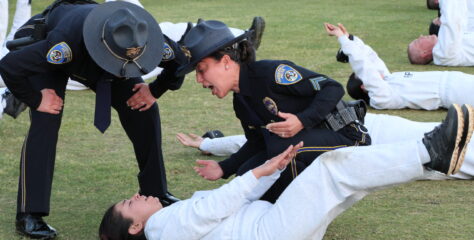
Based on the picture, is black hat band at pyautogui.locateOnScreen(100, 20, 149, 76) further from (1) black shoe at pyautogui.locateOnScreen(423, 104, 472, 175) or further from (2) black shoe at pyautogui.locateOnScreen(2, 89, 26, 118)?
(2) black shoe at pyautogui.locateOnScreen(2, 89, 26, 118)

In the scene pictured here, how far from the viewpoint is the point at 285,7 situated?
1473 cm

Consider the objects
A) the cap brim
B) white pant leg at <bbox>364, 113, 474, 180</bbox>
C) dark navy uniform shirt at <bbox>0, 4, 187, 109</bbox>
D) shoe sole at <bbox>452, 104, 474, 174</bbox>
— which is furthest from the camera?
white pant leg at <bbox>364, 113, 474, 180</bbox>

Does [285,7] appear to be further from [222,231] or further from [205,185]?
[222,231]

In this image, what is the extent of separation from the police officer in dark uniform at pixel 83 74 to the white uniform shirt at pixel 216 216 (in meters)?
0.77

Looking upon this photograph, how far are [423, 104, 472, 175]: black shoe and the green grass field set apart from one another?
2.41 ft

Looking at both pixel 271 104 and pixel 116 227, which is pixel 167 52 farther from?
pixel 116 227

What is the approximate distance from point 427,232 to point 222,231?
40.8 inches

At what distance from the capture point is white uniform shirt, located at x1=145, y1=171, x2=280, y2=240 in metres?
3.91

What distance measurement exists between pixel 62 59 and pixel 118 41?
30 centimetres

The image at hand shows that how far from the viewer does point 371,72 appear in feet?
23.1

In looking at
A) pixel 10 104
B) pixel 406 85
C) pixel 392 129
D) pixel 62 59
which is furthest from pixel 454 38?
pixel 62 59

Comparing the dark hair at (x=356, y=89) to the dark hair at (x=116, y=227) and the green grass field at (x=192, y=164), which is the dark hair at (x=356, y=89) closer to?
the green grass field at (x=192, y=164)

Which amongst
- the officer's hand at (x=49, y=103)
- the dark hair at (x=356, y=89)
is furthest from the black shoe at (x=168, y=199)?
the dark hair at (x=356, y=89)

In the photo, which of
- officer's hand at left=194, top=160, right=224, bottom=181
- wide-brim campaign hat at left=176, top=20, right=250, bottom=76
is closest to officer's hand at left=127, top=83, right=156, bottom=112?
officer's hand at left=194, top=160, right=224, bottom=181
